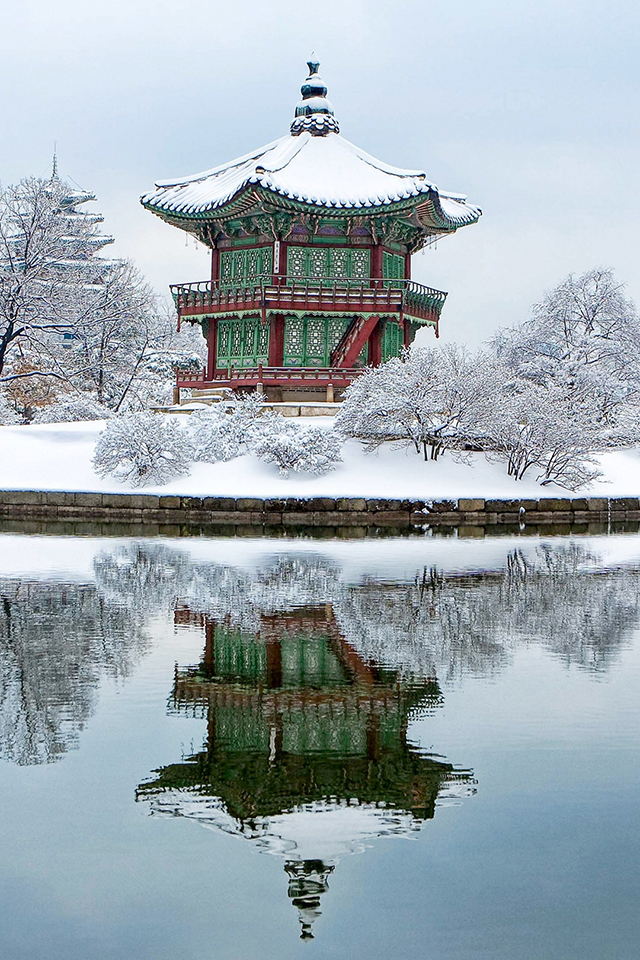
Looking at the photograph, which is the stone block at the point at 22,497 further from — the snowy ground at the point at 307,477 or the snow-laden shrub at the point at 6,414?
the snow-laden shrub at the point at 6,414

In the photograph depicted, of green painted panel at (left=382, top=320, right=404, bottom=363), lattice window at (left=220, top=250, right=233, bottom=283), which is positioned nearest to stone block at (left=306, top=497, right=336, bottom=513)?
Result: green painted panel at (left=382, top=320, right=404, bottom=363)

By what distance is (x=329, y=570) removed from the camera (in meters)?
16.6

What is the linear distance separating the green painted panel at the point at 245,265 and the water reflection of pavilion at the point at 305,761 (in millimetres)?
31923

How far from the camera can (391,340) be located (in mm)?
41969

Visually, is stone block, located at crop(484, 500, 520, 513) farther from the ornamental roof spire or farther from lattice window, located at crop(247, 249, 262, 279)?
the ornamental roof spire

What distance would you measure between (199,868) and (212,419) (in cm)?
2884

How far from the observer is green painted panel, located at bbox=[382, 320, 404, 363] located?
41406mm

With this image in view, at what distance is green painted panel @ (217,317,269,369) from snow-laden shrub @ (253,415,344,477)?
348 inches

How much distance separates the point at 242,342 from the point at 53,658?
106 ft

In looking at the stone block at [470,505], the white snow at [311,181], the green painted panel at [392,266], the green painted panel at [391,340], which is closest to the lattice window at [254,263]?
the white snow at [311,181]

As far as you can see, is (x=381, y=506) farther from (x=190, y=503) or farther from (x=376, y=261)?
(x=376, y=261)

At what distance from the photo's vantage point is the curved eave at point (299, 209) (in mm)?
38156

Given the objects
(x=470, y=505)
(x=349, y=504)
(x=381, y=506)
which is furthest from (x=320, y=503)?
(x=470, y=505)

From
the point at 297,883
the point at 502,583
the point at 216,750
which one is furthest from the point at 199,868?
the point at 502,583
